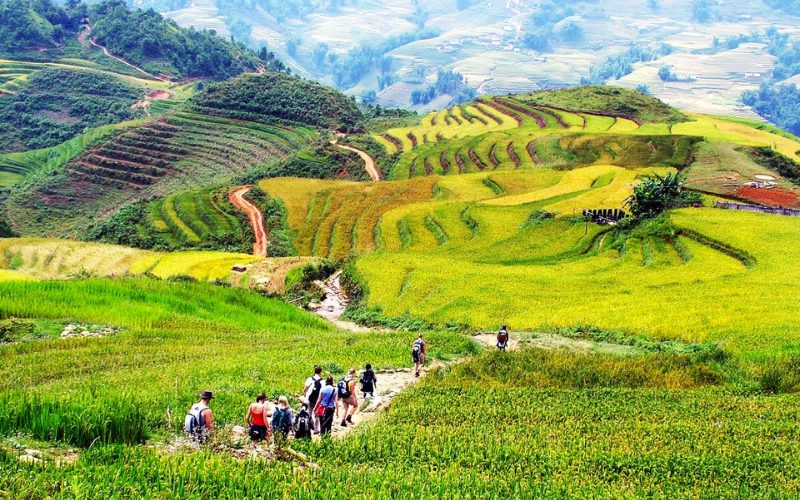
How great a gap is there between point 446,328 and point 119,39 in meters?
184

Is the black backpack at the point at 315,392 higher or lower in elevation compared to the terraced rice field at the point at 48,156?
lower

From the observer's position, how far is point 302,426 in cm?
1508

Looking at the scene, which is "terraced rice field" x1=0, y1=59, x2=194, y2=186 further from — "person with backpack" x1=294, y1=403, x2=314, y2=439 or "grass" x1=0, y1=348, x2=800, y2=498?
"person with backpack" x1=294, y1=403, x2=314, y2=439

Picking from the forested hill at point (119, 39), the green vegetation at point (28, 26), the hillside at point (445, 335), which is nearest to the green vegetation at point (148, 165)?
the hillside at point (445, 335)

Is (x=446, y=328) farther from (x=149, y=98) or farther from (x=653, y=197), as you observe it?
(x=149, y=98)

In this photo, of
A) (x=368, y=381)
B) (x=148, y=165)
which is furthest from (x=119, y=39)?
(x=368, y=381)

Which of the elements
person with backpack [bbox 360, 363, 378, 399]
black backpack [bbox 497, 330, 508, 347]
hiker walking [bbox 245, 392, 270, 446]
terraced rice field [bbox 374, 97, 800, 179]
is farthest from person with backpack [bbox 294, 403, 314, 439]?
terraced rice field [bbox 374, 97, 800, 179]

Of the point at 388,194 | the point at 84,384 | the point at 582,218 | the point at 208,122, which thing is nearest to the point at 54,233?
the point at 208,122

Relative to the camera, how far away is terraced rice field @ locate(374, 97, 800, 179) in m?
89.1

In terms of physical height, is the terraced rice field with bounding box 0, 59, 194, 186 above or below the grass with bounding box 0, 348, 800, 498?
above

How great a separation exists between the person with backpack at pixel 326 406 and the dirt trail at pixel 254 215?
169 feet

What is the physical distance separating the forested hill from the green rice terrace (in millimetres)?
98627

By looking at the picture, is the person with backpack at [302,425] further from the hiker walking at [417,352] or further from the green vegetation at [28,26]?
the green vegetation at [28,26]

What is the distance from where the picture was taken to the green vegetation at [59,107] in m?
144
